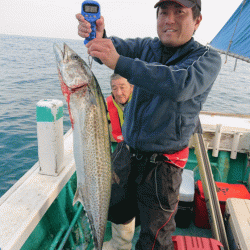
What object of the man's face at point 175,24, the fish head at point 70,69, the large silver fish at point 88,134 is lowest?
the large silver fish at point 88,134

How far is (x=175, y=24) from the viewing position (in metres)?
1.98

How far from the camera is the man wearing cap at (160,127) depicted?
1.95 metres

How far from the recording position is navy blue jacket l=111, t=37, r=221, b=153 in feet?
5.04

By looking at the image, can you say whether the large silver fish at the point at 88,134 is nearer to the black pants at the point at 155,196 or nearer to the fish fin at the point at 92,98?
the fish fin at the point at 92,98

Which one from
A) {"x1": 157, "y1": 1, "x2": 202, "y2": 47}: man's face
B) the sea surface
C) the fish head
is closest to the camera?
the fish head

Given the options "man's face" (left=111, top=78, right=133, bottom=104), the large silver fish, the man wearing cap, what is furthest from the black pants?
"man's face" (left=111, top=78, right=133, bottom=104)

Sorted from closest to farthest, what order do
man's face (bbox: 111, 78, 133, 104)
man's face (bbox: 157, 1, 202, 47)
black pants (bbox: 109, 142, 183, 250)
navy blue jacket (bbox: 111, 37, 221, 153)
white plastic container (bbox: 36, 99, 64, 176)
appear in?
navy blue jacket (bbox: 111, 37, 221, 153)
man's face (bbox: 157, 1, 202, 47)
black pants (bbox: 109, 142, 183, 250)
white plastic container (bbox: 36, 99, 64, 176)
man's face (bbox: 111, 78, 133, 104)

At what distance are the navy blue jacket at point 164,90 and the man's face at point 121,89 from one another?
140 centimetres

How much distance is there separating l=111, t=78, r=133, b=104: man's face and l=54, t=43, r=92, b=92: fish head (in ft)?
6.78

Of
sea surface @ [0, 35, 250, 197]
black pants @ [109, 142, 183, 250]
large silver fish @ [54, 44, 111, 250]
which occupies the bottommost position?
sea surface @ [0, 35, 250, 197]

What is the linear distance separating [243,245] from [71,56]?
2449mm

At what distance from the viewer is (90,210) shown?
199 centimetres

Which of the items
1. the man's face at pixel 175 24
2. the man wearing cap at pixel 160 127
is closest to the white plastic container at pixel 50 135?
the man wearing cap at pixel 160 127

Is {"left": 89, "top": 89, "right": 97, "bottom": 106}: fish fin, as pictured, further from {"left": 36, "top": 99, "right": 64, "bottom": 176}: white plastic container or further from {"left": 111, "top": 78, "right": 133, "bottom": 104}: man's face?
{"left": 111, "top": 78, "right": 133, "bottom": 104}: man's face
